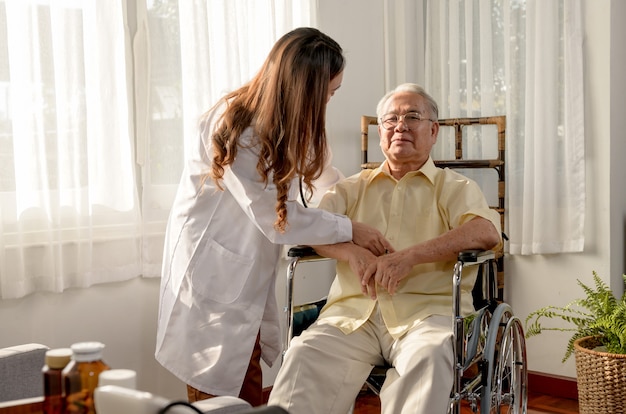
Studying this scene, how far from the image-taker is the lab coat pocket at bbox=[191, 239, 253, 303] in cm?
238

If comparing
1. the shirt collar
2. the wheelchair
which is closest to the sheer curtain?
the wheelchair

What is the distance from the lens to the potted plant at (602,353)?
294 centimetres

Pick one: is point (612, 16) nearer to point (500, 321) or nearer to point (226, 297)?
point (500, 321)

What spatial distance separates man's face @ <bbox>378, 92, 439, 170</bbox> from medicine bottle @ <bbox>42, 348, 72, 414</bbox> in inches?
66.4

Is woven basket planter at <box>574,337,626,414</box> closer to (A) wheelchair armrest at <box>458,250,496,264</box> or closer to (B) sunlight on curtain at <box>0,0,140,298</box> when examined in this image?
(A) wheelchair armrest at <box>458,250,496,264</box>

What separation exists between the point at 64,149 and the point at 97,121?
0.16 m

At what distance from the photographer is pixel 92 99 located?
2613mm

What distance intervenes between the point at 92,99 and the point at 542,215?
192cm

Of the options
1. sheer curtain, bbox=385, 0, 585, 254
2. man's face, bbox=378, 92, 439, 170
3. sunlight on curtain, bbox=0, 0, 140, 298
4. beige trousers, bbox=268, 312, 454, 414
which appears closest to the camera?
beige trousers, bbox=268, 312, 454, 414

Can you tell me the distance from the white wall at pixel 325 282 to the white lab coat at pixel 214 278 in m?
0.35

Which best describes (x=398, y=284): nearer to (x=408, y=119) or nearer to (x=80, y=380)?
(x=408, y=119)

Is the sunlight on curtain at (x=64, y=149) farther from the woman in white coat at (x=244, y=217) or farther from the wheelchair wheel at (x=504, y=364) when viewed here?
the wheelchair wheel at (x=504, y=364)

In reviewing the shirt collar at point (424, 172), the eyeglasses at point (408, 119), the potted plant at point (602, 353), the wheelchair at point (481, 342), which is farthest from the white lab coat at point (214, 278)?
the potted plant at point (602, 353)

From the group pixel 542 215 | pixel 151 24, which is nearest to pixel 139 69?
pixel 151 24
